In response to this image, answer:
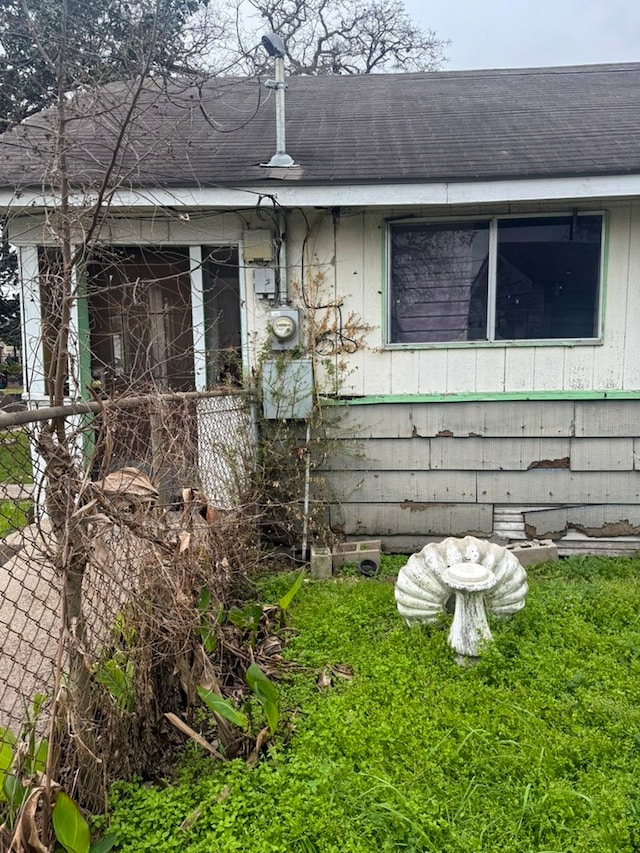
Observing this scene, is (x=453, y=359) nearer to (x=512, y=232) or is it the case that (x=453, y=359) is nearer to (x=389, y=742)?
(x=512, y=232)

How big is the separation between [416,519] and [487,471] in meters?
0.70

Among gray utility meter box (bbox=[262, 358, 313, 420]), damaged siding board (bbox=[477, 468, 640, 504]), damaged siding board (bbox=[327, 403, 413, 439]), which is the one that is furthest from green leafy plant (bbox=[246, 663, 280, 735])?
damaged siding board (bbox=[477, 468, 640, 504])

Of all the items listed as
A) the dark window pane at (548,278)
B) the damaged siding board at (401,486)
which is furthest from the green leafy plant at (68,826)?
the dark window pane at (548,278)

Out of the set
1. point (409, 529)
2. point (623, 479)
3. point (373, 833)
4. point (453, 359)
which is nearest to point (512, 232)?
point (453, 359)

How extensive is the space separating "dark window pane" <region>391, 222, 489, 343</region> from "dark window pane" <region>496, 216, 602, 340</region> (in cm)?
17

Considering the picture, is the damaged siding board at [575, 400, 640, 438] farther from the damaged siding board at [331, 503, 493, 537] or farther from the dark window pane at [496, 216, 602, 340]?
the damaged siding board at [331, 503, 493, 537]

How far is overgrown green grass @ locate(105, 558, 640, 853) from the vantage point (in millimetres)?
1898

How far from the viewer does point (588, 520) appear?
187 inches

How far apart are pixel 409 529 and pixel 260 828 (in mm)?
3091

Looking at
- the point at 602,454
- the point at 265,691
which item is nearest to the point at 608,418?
the point at 602,454

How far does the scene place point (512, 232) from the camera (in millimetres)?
4535

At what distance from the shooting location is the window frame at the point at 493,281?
14.7 feet

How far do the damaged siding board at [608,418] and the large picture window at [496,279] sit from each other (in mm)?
559

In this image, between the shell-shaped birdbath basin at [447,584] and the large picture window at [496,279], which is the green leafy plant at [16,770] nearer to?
the shell-shaped birdbath basin at [447,584]
